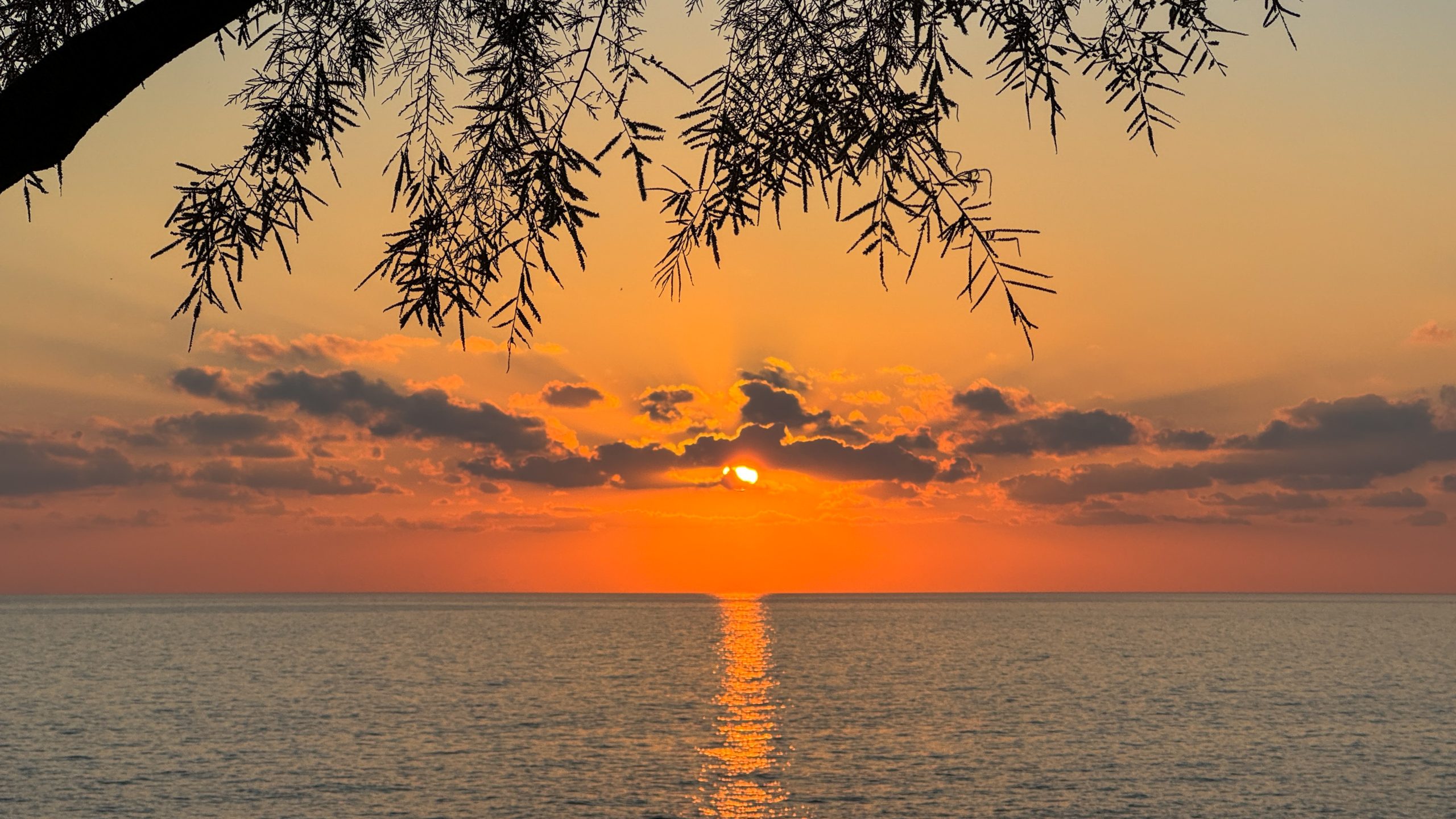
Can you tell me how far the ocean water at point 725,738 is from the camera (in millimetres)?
47062

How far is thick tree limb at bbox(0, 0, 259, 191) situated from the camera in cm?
659

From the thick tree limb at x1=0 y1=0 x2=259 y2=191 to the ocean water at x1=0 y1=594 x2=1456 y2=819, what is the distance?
4024cm

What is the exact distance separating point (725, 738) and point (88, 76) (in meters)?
61.0

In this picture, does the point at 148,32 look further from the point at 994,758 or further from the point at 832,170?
the point at 994,758

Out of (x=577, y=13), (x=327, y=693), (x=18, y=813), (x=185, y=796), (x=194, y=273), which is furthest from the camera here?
(x=327, y=693)

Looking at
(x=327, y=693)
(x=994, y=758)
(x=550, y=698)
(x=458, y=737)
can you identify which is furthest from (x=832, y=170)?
(x=327, y=693)

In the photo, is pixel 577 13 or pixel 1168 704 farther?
pixel 1168 704

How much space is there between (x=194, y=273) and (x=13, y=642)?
661 ft

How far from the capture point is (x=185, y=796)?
160ft

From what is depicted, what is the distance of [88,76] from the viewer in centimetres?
670

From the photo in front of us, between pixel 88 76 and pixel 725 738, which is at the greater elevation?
pixel 88 76

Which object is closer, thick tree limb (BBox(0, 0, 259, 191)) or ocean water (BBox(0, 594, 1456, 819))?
thick tree limb (BBox(0, 0, 259, 191))

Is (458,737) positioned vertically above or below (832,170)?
below

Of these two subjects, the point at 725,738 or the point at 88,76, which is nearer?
the point at 88,76
